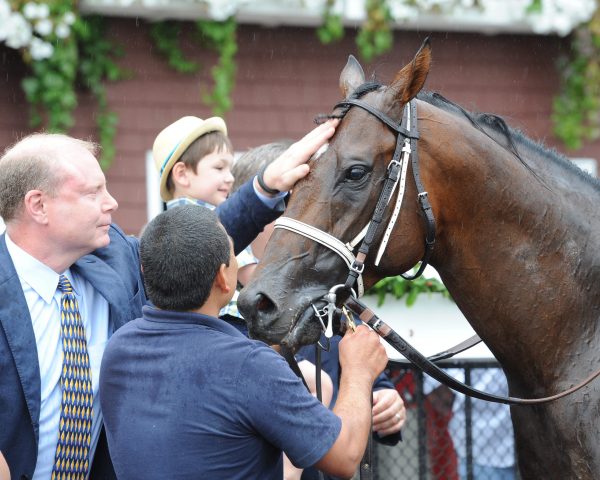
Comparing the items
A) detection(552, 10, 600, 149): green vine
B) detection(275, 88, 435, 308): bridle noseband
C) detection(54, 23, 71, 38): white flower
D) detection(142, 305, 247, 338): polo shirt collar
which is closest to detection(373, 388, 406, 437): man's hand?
detection(275, 88, 435, 308): bridle noseband

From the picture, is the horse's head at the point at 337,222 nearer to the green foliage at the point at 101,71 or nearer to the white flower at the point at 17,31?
the white flower at the point at 17,31

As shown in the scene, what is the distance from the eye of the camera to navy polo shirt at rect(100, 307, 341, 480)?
6.83ft

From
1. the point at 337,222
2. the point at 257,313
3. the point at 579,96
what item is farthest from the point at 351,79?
the point at 579,96

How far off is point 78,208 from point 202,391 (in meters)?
0.92

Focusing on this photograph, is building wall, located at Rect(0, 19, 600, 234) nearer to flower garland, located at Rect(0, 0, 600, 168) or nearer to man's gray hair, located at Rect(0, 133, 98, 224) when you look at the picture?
flower garland, located at Rect(0, 0, 600, 168)

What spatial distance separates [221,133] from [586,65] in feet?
20.8

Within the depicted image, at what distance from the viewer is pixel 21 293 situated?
8.54 feet

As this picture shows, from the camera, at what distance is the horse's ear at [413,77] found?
2.65m

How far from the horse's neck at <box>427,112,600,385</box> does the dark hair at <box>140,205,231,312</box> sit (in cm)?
86

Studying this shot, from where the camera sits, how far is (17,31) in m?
7.43

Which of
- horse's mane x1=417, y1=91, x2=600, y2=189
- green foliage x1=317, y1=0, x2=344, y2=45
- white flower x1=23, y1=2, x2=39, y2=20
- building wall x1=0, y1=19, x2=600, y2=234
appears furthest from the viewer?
building wall x1=0, y1=19, x2=600, y2=234

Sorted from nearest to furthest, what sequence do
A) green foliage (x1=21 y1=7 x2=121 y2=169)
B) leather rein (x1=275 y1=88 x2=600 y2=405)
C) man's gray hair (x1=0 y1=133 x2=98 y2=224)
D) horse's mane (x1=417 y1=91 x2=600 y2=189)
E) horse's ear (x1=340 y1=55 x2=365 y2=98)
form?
1. leather rein (x1=275 y1=88 x2=600 y2=405)
2. man's gray hair (x1=0 y1=133 x2=98 y2=224)
3. horse's mane (x1=417 y1=91 x2=600 y2=189)
4. horse's ear (x1=340 y1=55 x2=365 y2=98)
5. green foliage (x1=21 y1=7 x2=121 y2=169)

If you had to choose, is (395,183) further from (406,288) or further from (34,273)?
(406,288)

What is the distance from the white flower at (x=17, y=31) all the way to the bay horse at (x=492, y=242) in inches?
219
